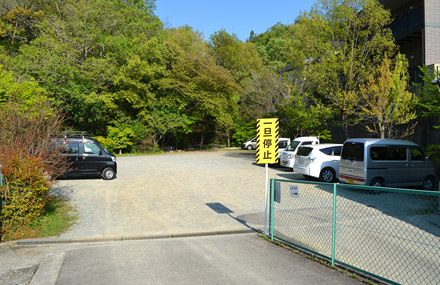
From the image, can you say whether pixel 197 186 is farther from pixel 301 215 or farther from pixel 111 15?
pixel 111 15

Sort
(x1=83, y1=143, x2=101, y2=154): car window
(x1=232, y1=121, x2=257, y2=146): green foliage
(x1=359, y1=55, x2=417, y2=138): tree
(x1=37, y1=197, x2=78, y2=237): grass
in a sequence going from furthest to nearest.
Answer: (x1=232, y1=121, x2=257, y2=146): green foliage
(x1=83, y1=143, x2=101, y2=154): car window
(x1=359, y1=55, x2=417, y2=138): tree
(x1=37, y1=197, x2=78, y2=237): grass

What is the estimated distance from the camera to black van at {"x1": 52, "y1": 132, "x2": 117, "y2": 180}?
→ 49.4ft

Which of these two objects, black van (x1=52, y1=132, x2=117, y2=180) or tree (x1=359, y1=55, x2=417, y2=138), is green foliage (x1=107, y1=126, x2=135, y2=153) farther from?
tree (x1=359, y1=55, x2=417, y2=138)

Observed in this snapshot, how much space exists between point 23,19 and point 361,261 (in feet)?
141

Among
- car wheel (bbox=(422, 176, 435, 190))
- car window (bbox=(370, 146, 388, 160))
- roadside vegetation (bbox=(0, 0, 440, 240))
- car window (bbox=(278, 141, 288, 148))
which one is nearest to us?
roadside vegetation (bbox=(0, 0, 440, 240))

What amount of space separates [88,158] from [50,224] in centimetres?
739

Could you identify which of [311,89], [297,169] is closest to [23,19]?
[311,89]

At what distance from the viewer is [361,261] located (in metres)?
5.23

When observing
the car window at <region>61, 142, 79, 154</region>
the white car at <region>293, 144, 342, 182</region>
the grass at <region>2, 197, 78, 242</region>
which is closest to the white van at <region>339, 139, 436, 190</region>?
the white car at <region>293, 144, 342, 182</region>

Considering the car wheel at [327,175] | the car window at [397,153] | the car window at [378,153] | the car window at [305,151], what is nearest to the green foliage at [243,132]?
the car window at [305,151]

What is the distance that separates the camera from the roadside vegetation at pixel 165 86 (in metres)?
8.89

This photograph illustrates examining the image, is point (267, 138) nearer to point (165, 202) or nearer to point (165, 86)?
point (165, 202)

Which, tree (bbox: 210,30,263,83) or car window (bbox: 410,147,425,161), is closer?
car window (bbox: 410,147,425,161)

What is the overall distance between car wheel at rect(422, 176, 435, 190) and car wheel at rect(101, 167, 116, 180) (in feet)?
42.6
